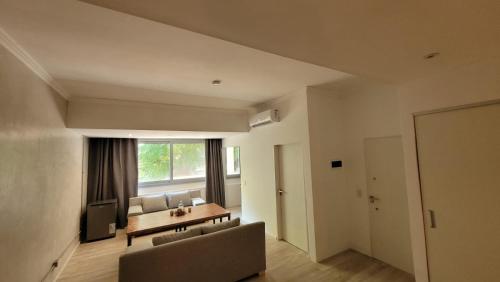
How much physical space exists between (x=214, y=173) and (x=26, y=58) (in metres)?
4.88

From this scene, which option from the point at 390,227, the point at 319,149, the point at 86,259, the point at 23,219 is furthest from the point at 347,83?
the point at 86,259

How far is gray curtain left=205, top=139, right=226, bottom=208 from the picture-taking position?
627cm

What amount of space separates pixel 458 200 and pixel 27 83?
438 cm

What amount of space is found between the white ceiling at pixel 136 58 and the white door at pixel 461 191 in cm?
132

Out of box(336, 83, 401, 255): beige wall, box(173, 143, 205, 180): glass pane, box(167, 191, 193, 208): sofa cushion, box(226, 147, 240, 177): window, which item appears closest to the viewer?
box(336, 83, 401, 255): beige wall

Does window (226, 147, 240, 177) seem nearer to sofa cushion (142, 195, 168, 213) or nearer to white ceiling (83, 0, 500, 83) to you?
sofa cushion (142, 195, 168, 213)

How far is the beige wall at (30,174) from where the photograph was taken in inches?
67.5

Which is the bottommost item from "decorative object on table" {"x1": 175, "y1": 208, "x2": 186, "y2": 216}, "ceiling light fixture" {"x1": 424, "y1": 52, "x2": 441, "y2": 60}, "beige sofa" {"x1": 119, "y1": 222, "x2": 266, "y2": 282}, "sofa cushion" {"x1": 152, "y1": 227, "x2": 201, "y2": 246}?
"beige sofa" {"x1": 119, "y1": 222, "x2": 266, "y2": 282}

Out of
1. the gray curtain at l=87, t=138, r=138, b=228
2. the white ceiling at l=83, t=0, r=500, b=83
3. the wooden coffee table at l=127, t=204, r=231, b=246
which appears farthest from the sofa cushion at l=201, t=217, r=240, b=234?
the gray curtain at l=87, t=138, r=138, b=228

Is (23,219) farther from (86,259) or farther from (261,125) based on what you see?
(261,125)

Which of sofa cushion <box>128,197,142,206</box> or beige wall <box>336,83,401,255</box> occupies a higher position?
beige wall <box>336,83,401,255</box>

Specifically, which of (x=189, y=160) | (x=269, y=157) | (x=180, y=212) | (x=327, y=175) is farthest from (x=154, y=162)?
(x=327, y=175)

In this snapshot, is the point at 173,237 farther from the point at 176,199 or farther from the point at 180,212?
the point at 176,199

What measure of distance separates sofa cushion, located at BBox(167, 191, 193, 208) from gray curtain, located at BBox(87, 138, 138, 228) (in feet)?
3.09
